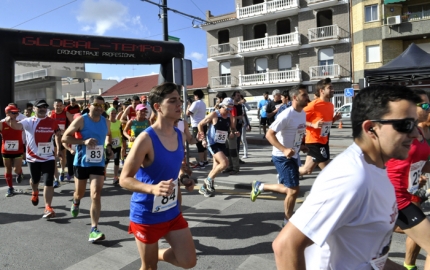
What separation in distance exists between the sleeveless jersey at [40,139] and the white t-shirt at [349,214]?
18.5 ft

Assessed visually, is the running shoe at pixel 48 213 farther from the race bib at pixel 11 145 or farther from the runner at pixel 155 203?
the runner at pixel 155 203

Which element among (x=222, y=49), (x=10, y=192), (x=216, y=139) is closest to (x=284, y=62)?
(x=222, y=49)

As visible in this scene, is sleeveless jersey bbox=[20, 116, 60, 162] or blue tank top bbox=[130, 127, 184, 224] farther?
sleeveless jersey bbox=[20, 116, 60, 162]

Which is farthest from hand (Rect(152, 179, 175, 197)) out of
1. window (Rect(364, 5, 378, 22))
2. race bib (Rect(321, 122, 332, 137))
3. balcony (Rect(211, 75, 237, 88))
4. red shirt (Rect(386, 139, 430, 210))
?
balcony (Rect(211, 75, 237, 88))

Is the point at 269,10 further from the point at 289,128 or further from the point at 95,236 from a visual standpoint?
the point at 95,236

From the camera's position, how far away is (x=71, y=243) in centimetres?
464

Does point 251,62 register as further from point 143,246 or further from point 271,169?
point 143,246

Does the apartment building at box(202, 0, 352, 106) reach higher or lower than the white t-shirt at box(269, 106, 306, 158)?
higher

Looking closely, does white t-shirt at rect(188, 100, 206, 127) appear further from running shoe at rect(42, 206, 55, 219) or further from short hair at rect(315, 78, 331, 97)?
running shoe at rect(42, 206, 55, 219)

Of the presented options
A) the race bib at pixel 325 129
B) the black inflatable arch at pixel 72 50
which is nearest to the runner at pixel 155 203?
the race bib at pixel 325 129

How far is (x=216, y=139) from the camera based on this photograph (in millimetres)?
7105

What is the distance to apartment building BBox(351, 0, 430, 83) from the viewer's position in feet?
90.9

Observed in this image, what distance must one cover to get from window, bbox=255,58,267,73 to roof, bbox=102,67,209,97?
765cm

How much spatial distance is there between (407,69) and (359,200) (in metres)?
8.94
